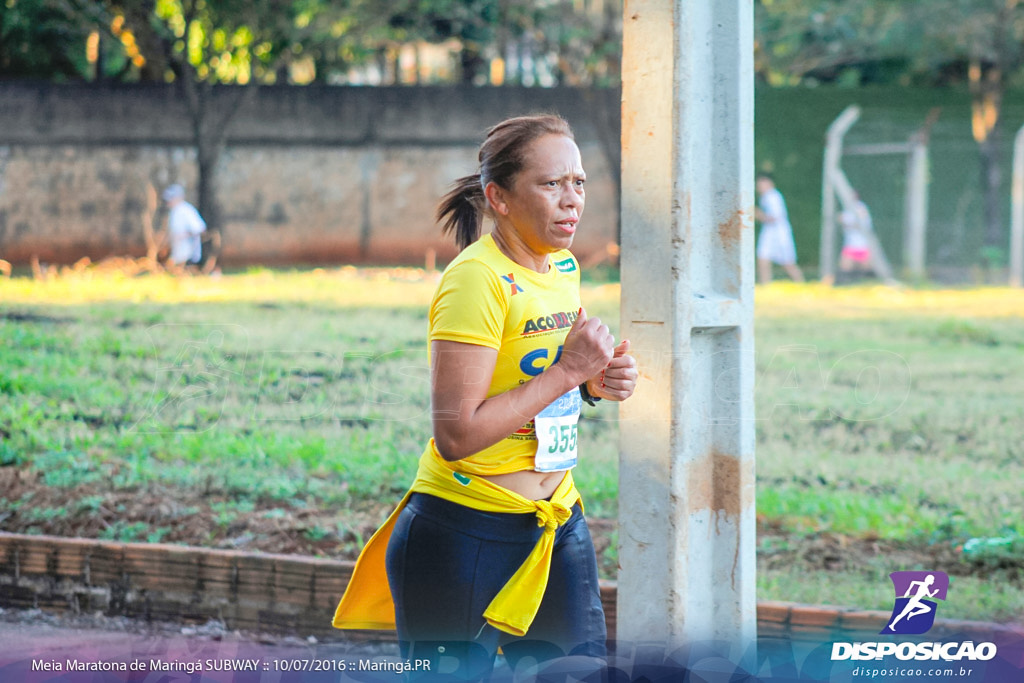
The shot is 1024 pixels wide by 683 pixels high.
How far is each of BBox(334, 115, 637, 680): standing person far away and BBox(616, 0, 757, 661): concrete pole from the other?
336 millimetres

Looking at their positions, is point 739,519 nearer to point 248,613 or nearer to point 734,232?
point 734,232

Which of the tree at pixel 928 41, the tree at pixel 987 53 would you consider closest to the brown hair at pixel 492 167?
the tree at pixel 928 41

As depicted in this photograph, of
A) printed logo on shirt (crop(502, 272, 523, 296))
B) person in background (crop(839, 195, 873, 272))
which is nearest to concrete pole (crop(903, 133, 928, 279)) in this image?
person in background (crop(839, 195, 873, 272))

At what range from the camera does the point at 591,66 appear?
15.6 m

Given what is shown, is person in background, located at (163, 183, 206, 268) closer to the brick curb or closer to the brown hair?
the brick curb

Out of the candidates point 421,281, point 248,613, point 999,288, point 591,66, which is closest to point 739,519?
point 248,613

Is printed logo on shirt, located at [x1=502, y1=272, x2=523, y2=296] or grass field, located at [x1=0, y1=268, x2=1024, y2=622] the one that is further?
grass field, located at [x1=0, y1=268, x2=1024, y2=622]

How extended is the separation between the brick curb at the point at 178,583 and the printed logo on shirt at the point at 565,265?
187cm

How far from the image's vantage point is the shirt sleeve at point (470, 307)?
90.5 inches

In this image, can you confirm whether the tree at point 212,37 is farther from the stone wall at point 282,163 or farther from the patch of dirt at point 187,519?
the patch of dirt at point 187,519

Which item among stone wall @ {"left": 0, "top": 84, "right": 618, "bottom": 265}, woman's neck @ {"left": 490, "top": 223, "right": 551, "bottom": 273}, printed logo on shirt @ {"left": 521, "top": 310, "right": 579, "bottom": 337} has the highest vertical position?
stone wall @ {"left": 0, "top": 84, "right": 618, "bottom": 265}

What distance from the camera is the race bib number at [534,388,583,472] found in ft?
8.18

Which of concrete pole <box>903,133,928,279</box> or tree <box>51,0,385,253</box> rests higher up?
tree <box>51,0,385,253</box>

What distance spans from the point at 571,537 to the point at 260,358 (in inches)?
223
